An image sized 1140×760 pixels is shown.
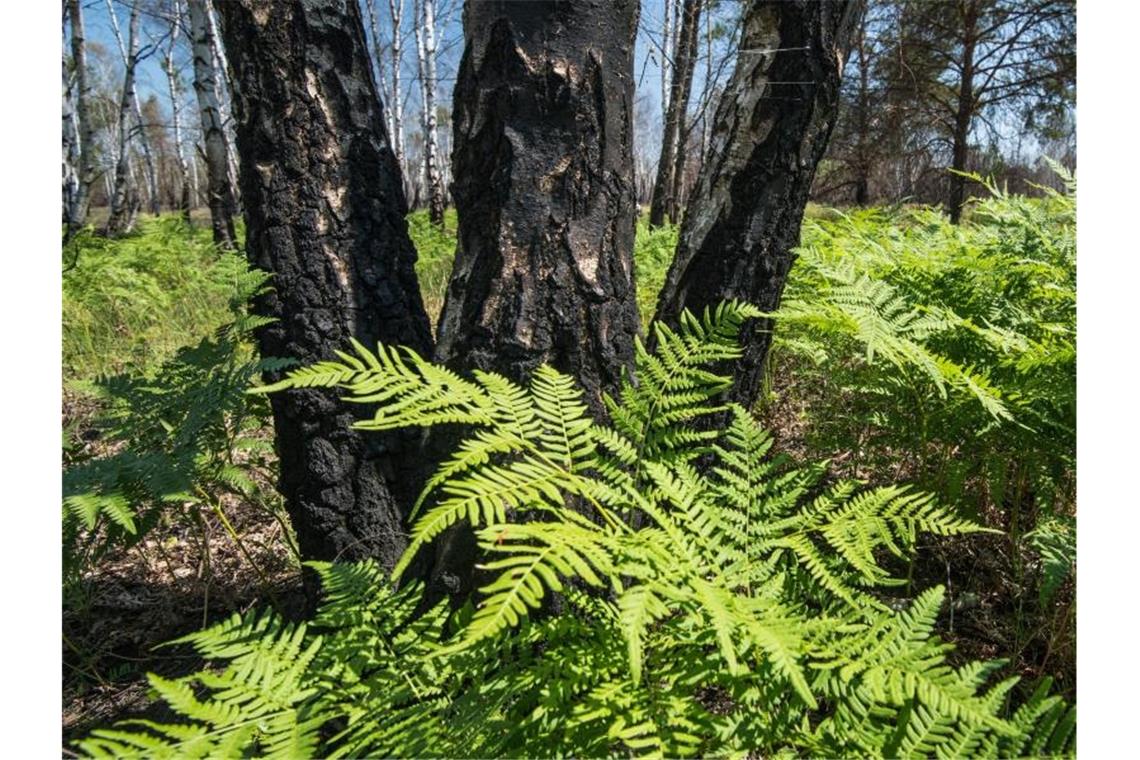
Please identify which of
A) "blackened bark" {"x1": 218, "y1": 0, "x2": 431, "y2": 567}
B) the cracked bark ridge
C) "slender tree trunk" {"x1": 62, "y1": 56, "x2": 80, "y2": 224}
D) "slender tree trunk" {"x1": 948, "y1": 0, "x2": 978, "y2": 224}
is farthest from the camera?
"slender tree trunk" {"x1": 948, "y1": 0, "x2": 978, "y2": 224}

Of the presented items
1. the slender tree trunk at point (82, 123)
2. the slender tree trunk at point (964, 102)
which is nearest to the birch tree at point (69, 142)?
the slender tree trunk at point (82, 123)

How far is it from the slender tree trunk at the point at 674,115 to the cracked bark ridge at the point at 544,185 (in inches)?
238

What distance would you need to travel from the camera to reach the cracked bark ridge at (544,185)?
1272 millimetres

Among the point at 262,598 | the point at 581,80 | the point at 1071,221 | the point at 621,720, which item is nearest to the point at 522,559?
the point at 621,720

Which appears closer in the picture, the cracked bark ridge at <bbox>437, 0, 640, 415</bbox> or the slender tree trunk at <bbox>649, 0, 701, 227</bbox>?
the cracked bark ridge at <bbox>437, 0, 640, 415</bbox>

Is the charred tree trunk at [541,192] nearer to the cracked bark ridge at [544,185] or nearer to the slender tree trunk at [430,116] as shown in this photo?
the cracked bark ridge at [544,185]

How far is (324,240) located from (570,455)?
0.92m

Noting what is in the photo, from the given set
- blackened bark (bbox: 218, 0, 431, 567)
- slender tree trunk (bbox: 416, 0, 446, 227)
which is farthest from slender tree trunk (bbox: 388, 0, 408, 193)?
blackened bark (bbox: 218, 0, 431, 567)

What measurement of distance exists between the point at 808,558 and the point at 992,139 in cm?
1035

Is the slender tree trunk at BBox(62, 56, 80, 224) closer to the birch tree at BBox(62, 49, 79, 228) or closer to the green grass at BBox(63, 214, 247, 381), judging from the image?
the birch tree at BBox(62, 49, 79, 228)

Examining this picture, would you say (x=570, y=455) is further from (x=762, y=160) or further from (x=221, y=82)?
(x=221, y=82)

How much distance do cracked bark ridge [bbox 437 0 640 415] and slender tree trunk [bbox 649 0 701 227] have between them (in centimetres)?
605

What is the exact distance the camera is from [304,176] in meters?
1.51

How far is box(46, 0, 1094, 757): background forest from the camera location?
87 cm
